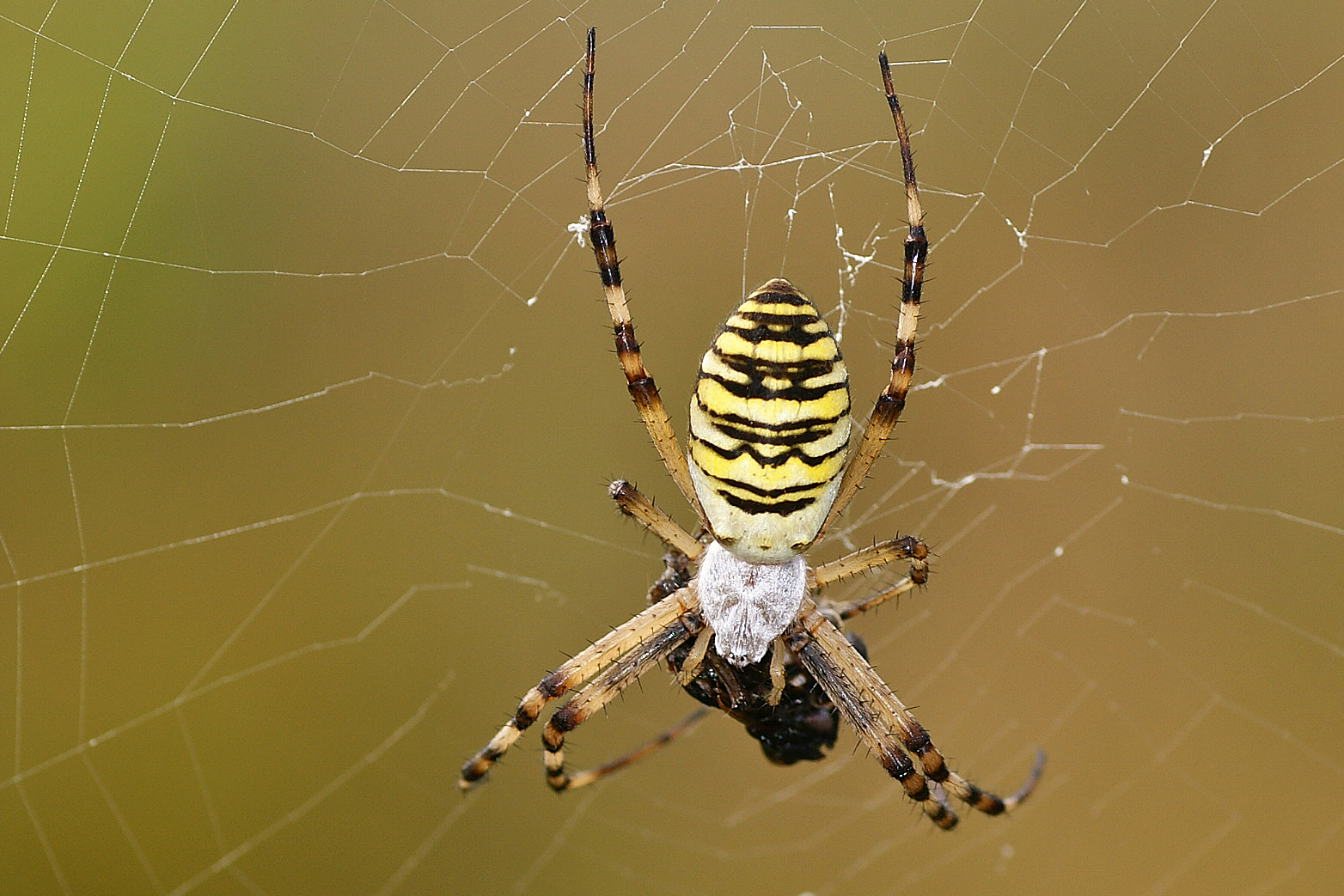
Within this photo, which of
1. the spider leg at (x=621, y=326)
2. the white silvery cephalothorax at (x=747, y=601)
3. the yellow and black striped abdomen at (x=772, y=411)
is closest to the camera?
the yellow and black striped abdomen at (x=772, y=411)

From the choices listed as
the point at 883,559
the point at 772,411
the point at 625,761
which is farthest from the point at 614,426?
the point at 772,411

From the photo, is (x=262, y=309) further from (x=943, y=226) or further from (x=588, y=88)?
(x=943, y=226)

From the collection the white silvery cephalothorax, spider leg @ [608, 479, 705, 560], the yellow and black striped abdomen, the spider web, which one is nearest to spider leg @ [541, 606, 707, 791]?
the white silvery cephalothorax

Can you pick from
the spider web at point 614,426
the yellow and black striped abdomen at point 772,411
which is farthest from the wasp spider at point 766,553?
the spider web at point 614,426

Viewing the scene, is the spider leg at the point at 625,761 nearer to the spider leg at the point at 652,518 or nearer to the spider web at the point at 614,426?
the spider web at the point at 614,426

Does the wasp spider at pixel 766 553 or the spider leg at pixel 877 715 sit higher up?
the wasp spider at pixel 766 553

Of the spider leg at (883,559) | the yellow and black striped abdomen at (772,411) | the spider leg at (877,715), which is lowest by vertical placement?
the spider leg at (877,715)

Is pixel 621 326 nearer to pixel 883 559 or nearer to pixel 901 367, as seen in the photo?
pixel 901 367

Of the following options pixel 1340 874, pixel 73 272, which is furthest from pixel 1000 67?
pixel 1340 874
